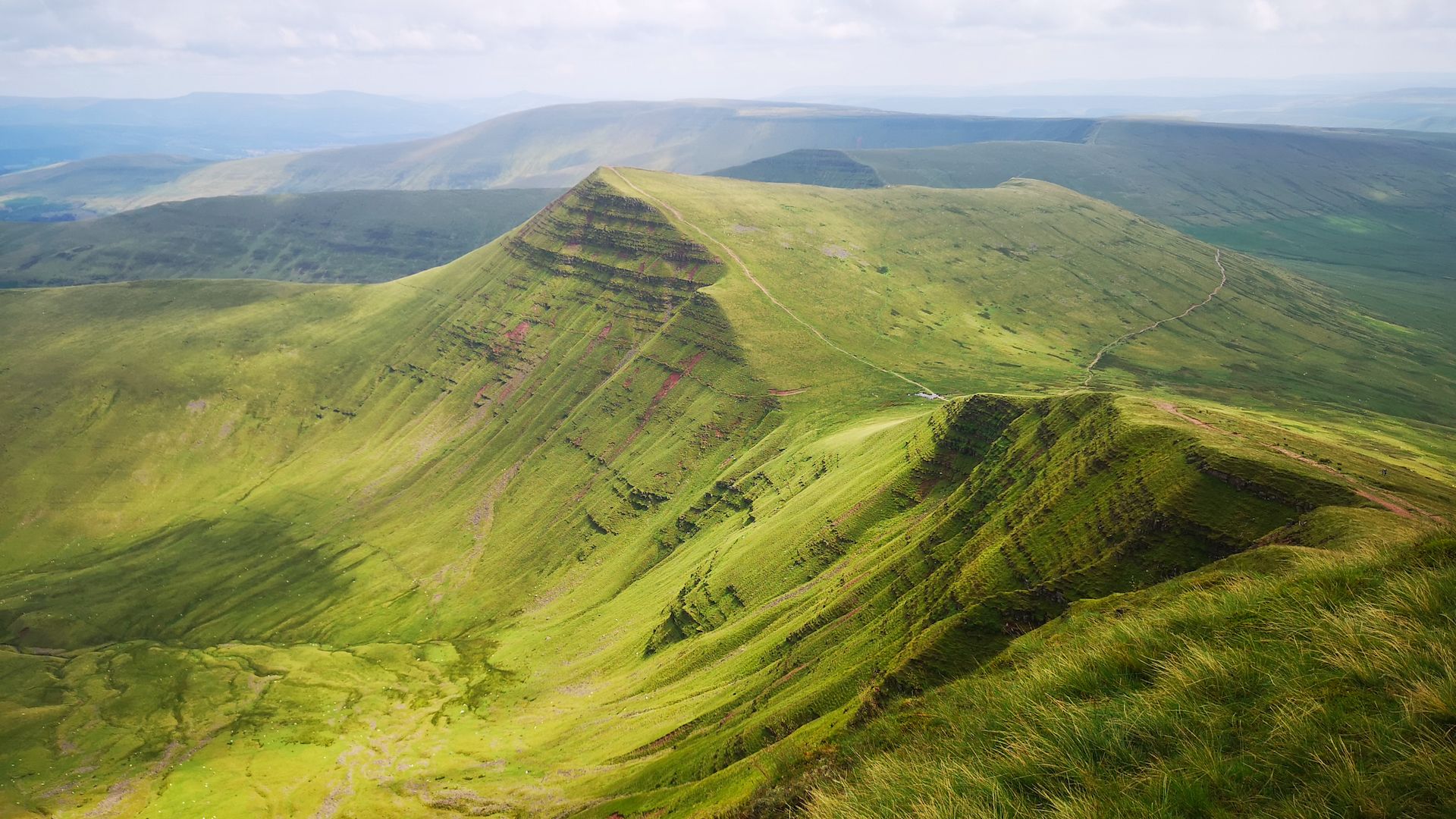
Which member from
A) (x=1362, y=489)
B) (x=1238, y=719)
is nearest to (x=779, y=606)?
(x=1362, y=489)

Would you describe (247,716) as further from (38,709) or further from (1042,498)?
(1042,498)

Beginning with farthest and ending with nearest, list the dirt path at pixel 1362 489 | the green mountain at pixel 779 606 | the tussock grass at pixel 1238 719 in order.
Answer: the dirt path at pixel 1362 489 → the green mountain at pixel 779 606 → the tussock grass at pixel 1238 719

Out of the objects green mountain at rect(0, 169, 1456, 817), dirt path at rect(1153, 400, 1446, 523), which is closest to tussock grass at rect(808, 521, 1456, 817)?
green mountain at rect(0, 169, 1456, 817)

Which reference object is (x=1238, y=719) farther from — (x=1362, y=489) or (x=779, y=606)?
(x=779, y=606)

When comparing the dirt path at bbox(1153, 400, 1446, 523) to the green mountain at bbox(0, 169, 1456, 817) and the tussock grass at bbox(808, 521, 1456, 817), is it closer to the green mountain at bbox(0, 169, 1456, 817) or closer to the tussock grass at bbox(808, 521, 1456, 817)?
the green mountain at bbox(0, 169, 1456, 817)

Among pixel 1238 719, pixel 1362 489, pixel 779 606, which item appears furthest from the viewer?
pixel 779 606

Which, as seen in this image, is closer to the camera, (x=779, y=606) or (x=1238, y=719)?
(x=1238, y=719)

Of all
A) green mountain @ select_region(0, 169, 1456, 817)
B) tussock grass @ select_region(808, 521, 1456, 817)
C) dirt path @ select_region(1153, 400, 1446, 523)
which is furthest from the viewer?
dirt path @ select_region(1153, 400, 1446, 523)

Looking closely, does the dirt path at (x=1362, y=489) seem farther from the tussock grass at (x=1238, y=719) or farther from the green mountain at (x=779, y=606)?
the tussock grass at (x=1238, y=719)

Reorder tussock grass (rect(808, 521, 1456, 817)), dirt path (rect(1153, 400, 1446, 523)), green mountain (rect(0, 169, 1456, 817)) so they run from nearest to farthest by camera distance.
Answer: tussock grass (rect(808, 521, 1456, 817)) → green mountain (rect(0, 169, 1456, 817)) → dirt path (rect(1153, 400, 1446, 523))

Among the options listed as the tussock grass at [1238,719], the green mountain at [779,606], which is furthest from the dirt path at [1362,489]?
the tussock grass at [1238,719]

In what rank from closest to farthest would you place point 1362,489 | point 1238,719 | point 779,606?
point 1238,719
point 1362,489
point 779,606

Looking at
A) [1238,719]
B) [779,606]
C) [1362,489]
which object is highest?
[1238,719]
